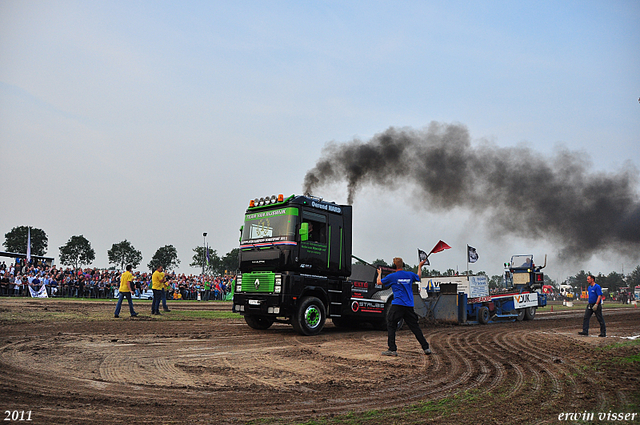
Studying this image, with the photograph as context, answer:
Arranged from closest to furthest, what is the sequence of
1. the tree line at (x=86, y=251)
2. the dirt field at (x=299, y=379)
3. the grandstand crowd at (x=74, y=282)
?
the dirt field at (x=299, y=379) < the grandstand crowd at (x=74, y=282) < the tree line at (x=86, y=251)

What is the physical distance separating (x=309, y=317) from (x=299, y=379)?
544 centimetres

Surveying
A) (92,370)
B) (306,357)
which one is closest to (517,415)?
(306,357)

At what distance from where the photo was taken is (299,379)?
21.8 feet

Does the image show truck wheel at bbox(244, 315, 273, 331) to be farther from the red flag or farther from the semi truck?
the red flag

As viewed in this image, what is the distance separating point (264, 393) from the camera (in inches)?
225

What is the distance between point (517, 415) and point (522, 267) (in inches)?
856

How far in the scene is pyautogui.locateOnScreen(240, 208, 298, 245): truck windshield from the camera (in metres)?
11.8

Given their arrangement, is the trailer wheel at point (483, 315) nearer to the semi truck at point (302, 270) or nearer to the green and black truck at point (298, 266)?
the semi truck at point (302, 270)

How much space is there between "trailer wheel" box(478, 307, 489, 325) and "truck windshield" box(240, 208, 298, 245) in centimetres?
953

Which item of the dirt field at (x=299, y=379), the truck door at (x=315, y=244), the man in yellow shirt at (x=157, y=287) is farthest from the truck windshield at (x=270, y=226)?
the man in yellow shirt at (x=157, y=287)

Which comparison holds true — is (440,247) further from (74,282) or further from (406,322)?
(74,282)

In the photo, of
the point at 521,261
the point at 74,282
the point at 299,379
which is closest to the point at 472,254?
the point at 521,261

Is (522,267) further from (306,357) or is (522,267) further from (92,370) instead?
(92,370)

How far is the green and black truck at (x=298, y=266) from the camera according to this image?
38.2 ft
